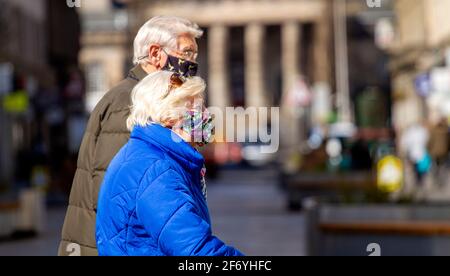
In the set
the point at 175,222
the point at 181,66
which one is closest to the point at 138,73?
the point at 181,66

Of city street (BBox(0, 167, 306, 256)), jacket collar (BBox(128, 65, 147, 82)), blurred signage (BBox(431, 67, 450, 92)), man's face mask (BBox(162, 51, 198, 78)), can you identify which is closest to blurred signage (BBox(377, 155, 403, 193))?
city street (BBox(0, 167, 306, 256))

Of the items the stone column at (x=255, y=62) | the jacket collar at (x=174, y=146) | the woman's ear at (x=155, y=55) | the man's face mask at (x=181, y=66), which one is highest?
the stone column at (x=255, y=62)

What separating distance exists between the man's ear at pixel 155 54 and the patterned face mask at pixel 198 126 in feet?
3.02

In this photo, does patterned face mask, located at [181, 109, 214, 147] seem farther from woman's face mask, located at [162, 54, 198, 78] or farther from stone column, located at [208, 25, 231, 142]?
stone column, located at [208, 25, 231, 142]

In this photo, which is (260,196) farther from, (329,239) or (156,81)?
(156,81)

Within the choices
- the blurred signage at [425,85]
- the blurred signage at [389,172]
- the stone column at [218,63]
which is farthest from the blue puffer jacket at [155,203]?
the stone column at [218,63]

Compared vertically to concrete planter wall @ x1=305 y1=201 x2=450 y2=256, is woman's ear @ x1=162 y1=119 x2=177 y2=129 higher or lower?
higher

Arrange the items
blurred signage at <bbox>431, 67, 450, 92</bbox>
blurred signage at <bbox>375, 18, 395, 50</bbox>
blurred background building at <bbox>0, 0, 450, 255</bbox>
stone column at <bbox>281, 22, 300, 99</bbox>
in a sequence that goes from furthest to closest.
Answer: stone column at <bbox>281, 22, 300, 99</bbox>
blurred signage at <bbox>375, 18, 395, 50</bbox>
blurred signage at <bbox>431, 67, 450, 92</bbox>
blurred background building at <bbox>0, 0, 450, 255</bbox>

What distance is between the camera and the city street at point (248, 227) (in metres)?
16.9

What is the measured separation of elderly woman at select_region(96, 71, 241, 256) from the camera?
139 inches

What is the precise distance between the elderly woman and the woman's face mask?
0.42m

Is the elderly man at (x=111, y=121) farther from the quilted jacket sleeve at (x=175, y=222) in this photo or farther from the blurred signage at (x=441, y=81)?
the blurred signage at (x=441, y=81)

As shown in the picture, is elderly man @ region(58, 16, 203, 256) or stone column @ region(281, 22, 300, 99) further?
stone column @ region(281, 22, 300, 99)

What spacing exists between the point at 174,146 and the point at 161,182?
199 millimetres
